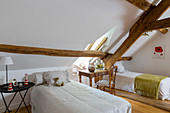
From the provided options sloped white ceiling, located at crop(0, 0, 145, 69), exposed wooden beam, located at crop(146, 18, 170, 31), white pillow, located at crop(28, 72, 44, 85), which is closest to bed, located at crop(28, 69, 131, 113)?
white pillow, located at crop(28, 72, 44, 85)

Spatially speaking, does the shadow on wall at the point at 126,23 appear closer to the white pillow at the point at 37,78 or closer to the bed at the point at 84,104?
the bed at the point at 84,104

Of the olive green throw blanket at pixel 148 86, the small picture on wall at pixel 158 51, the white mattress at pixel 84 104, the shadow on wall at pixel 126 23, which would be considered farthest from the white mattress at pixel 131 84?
the white mattress at pixel 84 104

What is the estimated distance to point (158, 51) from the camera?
441cm

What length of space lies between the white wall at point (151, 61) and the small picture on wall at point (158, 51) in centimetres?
11

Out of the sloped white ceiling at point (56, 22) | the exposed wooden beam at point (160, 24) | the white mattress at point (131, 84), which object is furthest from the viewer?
the white mattress at point (131, 84)

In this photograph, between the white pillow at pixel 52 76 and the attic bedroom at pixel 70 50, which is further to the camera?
the white pillow at pixel 52 76

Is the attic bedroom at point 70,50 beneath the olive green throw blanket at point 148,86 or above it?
above

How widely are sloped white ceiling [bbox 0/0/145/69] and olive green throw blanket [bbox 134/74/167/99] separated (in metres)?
1.71

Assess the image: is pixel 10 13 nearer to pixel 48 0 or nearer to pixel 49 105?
pixel 48 0

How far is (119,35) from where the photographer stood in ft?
11.1

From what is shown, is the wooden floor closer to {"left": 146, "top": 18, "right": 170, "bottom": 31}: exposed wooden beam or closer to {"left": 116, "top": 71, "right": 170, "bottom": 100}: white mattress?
{"left": 116, "top": 71, "right": 170, "bottom": 100}: white mattress

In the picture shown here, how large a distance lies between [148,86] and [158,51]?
70.4 inches

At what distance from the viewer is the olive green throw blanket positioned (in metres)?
3.22

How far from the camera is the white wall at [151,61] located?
4195mm
